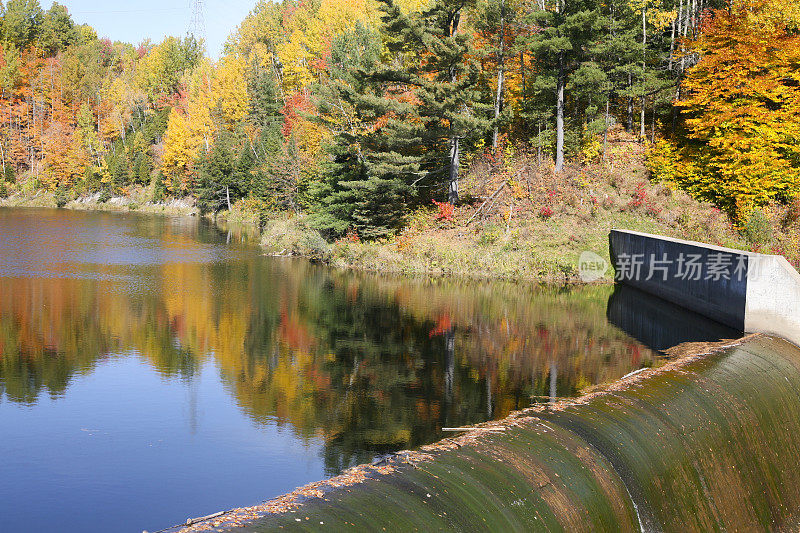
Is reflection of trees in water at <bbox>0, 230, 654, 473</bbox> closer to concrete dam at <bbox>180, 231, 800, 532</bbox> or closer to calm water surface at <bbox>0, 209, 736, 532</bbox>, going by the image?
calm water surface at <bbox>0, 209, 736, 532</bbox>

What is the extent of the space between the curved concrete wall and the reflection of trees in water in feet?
7.72

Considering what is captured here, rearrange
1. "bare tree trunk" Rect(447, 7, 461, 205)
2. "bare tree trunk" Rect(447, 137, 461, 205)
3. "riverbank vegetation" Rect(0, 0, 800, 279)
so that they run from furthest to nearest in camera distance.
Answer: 1. "bare tree trunk" Rect(447, 137, 461, 205)
2. "bare tree trunk" Rect(447, 7, 461, 205)
3. "riverbank vegetation" Rect(0, 0, 800, 279)

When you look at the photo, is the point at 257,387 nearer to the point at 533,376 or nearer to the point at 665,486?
the point at 533,376

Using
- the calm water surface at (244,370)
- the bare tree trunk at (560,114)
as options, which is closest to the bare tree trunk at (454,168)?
the bare tree trunk at (560,114)

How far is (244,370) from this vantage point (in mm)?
14156

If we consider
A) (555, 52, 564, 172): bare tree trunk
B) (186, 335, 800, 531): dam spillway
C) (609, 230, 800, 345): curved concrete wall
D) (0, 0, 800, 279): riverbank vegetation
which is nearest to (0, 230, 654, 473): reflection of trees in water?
(609, 230, 800, 345): curved concrete wall

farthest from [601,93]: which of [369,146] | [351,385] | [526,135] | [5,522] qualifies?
[5,522]

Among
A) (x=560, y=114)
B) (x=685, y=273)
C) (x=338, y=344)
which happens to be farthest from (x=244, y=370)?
(x=560, y=114)

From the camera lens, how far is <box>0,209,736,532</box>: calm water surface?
28.3ft

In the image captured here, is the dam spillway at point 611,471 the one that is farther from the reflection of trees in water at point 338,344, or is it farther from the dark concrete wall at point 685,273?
the dark concrete wall at point 685,273

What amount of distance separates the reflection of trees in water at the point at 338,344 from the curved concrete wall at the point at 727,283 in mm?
2353

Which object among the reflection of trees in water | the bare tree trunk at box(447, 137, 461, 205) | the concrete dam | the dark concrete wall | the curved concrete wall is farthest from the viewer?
the bare tree trunk at box(447, 137, 461, 205)

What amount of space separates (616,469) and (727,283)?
11.1m

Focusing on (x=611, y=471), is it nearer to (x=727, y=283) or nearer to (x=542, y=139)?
(x=727, y=283)
